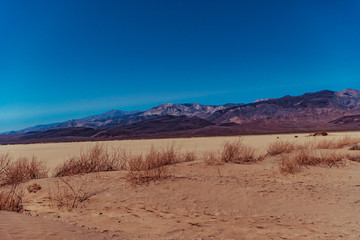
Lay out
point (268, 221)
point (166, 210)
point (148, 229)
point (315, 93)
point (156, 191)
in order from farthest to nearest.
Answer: point (315, 93)
point (156, 191)
point (166, 210)
point (268, 221)
point (148, 229)

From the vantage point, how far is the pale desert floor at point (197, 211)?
3.78m

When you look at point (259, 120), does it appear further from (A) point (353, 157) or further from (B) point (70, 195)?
(B) point (70, 195)

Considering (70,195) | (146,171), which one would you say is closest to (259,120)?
(146,171)

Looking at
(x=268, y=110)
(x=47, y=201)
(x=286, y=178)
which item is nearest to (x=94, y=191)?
(x=47, y=201)

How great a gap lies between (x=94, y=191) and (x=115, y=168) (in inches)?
123

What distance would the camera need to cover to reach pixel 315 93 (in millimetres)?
140625

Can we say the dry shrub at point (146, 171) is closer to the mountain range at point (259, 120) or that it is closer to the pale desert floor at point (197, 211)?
the pale desert floor at point (197, 211)

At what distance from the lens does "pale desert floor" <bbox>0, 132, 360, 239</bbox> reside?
12.4 feet

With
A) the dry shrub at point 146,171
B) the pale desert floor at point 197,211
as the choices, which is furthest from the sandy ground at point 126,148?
the pale desert floor at point 197,211

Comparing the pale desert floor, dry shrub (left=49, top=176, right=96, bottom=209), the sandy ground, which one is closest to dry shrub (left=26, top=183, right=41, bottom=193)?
the pale desert floor

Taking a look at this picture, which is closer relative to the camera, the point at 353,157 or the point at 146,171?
A: the point at 146,171

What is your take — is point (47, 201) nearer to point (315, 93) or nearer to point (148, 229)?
point (148, 229)

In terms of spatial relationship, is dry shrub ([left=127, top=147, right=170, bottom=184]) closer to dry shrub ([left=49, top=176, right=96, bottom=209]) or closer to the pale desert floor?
the pale desert floor

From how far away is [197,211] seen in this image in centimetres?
481
